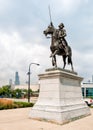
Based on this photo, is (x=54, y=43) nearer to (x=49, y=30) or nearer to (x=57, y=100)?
(x=49, y=30)

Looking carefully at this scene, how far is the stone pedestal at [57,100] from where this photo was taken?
13.8m

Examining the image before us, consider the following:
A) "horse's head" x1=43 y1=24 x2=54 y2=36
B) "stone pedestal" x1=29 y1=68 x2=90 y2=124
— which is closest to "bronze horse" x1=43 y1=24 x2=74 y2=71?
"horse's head" x1=43 y1=24 x2=54 y2=36

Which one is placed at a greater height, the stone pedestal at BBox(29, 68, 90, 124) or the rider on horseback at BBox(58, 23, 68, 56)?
the rider on horseback at BBox(58, 23, 68, 56)

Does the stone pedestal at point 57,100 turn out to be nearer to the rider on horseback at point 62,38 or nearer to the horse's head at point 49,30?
the rider on horseback at point 62,38

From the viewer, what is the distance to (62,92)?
14.7 metres

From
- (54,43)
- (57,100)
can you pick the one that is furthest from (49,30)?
(57,100)

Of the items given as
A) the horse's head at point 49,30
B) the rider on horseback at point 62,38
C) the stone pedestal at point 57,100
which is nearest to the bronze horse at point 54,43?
the horse's head at point 49,30

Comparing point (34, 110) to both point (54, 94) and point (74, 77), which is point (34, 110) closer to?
point (54, 94)

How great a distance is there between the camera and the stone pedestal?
13758mm

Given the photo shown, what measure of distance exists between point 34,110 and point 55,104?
1.64m

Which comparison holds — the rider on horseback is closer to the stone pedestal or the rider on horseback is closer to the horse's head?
the horse's head

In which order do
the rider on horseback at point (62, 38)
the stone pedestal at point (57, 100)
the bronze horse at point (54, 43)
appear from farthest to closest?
1. the rider on horseback at point (62, 38)
2. the bronze horse at point (54, 43)
3. the stone pedestal at point (57, 100)

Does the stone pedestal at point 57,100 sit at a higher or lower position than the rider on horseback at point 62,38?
lower

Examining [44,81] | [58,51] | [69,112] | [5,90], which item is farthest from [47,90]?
[5,90]
